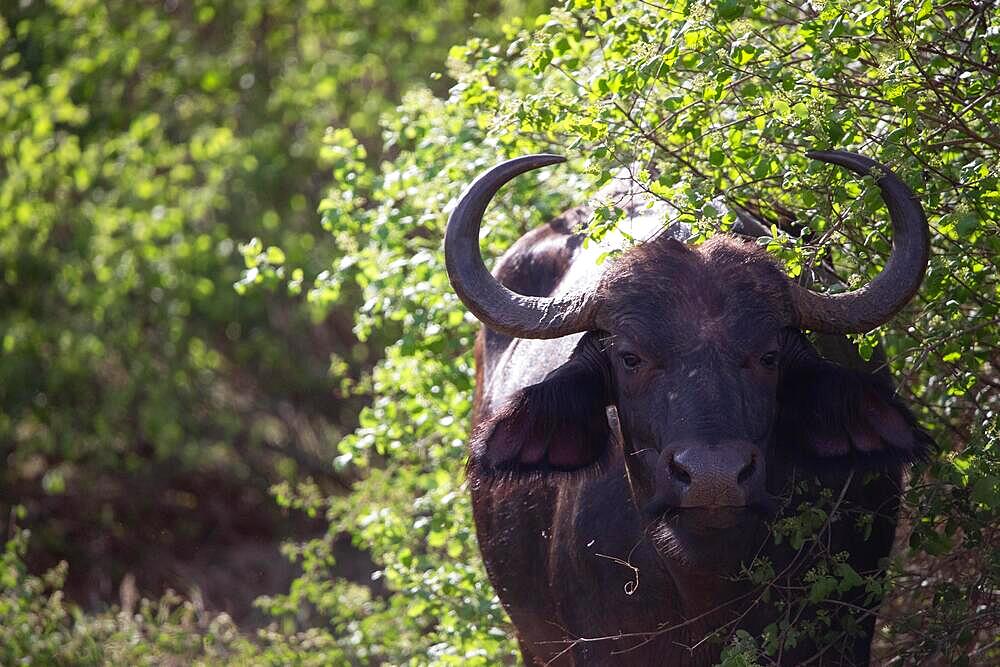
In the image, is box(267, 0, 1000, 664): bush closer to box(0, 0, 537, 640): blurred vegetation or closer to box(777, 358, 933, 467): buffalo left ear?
box(777, 358, 933, 467): buffalo left ear

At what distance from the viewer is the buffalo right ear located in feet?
14.2

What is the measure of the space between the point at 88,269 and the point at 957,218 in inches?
302

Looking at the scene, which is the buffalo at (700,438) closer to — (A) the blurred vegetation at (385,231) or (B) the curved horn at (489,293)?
(B) the curved horn at (489,293)

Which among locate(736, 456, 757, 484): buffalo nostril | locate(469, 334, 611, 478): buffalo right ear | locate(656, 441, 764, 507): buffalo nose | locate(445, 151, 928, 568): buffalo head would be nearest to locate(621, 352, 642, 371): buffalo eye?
locate(445, 151, 928, 568): buffalo head

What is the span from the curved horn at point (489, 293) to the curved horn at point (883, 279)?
674 millimetres

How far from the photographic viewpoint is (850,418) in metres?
4.19

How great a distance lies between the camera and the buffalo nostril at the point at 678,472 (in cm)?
376

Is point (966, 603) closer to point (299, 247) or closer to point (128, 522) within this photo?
point (299, 247)

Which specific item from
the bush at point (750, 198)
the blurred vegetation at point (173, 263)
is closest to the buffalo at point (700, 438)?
the bush at point (750, 198)

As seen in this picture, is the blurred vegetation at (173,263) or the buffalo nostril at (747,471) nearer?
the buffalo nostril at (747,471)

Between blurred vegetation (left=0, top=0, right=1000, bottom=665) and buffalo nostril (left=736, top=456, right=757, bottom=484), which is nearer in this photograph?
buffalo nostril (left=736, top=456, right=757, bottom=484)

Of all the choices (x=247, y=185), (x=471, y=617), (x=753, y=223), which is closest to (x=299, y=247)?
(x=247, y=185)

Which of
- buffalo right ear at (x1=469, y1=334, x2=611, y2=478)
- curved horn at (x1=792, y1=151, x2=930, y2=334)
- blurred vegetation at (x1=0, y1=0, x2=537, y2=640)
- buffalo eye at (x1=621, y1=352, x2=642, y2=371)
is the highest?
curved horn at (x1=792, y1=151, x2=930, y2=334)

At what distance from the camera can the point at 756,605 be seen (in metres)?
4.28
